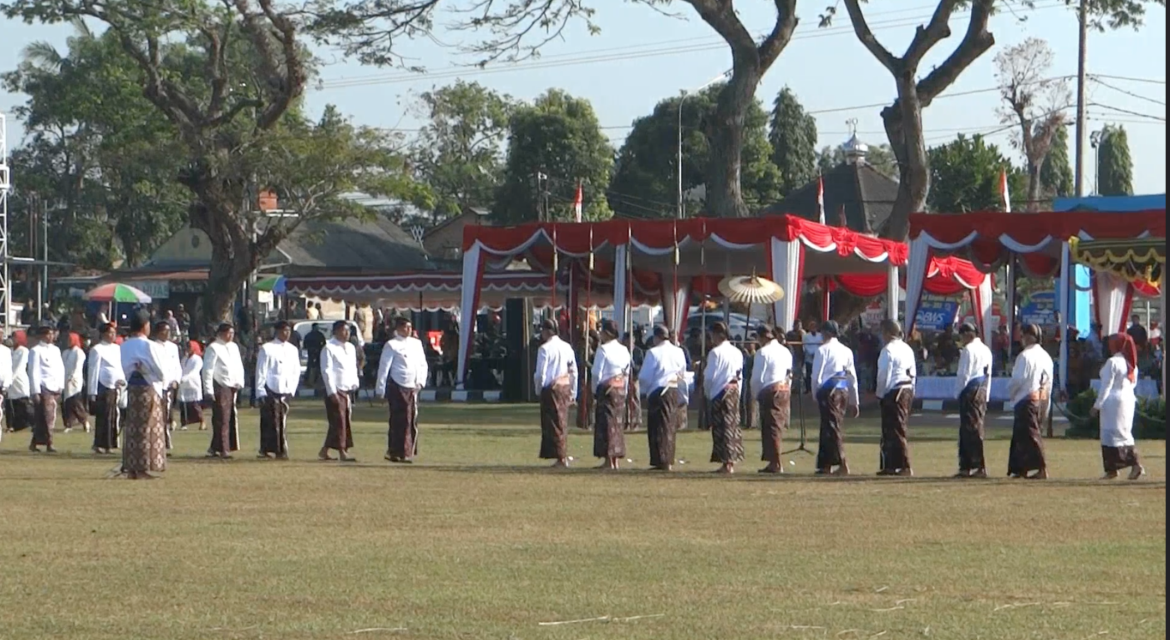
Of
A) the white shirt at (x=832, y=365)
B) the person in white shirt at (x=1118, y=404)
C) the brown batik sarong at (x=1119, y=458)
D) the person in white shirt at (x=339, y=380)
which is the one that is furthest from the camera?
the person in white shirt at (x=339, y=380)

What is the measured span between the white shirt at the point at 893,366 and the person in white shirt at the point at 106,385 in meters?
9.15

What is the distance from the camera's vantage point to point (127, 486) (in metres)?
16.8

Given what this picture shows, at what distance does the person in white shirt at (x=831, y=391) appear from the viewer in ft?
60.4

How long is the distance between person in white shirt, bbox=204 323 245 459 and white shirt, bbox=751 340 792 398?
6430mm

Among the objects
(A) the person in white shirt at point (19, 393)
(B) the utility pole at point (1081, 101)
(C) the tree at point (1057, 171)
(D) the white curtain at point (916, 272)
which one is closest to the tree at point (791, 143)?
(C) the tree at point (1057, 171)

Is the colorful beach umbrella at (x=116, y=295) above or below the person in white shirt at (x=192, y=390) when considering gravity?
above

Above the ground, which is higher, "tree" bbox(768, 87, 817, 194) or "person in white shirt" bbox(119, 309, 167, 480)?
"tree" bbox(768, 87, 817, 194)

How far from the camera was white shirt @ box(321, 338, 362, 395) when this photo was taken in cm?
2027

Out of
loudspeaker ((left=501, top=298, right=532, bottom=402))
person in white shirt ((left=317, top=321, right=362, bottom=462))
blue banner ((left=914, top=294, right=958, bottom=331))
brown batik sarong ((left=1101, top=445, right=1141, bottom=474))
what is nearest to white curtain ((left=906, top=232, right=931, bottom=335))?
blue banner ((left=914, top=294, right=958, bottom=331))

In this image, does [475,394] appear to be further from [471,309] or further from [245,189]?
[245,189]

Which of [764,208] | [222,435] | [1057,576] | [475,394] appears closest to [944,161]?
[764,208]

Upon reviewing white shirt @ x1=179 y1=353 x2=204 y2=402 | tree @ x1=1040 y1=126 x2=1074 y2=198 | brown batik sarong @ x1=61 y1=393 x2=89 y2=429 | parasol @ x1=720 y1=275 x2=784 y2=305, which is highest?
tree @ x1=1040 y1=126 x2=1074 y2=198

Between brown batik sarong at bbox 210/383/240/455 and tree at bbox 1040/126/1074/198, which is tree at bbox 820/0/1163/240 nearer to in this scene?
brown batik sarong at bbox 210/383/240/455

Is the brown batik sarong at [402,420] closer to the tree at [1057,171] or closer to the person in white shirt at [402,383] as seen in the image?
the person in white shirt at [402,383]
